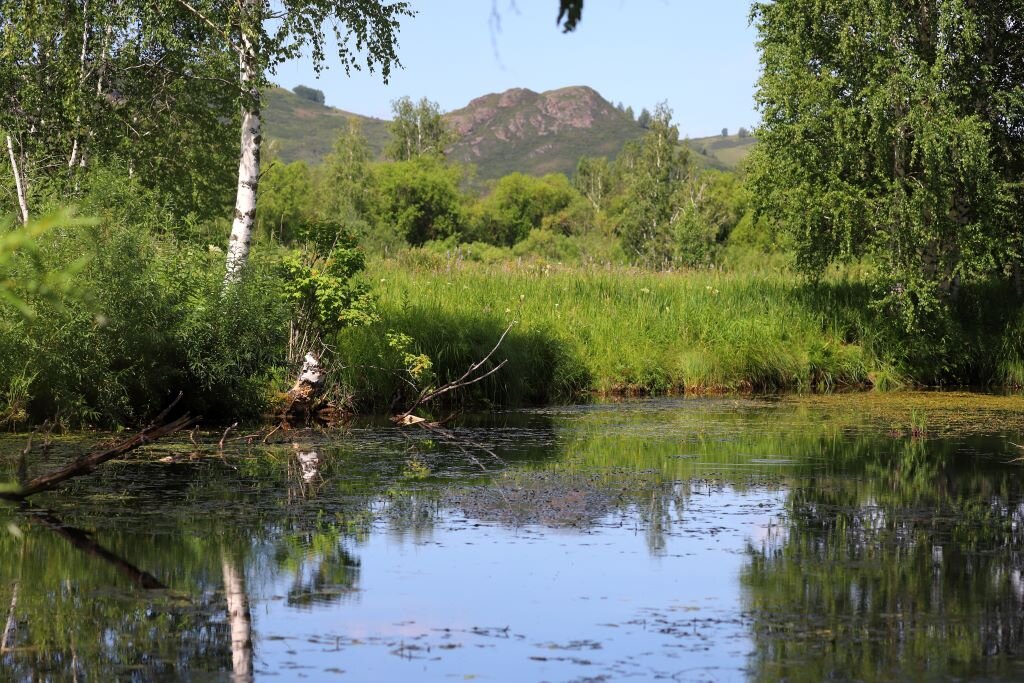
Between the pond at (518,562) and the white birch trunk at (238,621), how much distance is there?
0.06 ft

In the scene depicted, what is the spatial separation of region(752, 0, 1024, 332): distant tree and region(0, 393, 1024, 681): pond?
8.73 m

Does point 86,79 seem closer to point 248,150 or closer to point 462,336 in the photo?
point 248,150

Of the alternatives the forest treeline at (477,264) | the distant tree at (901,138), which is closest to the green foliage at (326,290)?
the forest treeline at (477,264)

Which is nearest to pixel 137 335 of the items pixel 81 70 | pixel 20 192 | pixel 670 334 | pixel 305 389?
pixel 305 389

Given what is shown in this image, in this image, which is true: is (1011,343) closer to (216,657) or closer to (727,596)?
(727,596)

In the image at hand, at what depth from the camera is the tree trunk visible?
1744 cm

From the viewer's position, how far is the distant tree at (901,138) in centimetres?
2155

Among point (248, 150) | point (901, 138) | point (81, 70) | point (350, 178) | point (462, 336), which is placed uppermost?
point (350, 178)

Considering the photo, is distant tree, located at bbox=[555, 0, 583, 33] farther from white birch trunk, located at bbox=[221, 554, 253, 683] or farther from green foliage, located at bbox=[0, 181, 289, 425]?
green foliage, located at bbox=[0, 181, 289, 425]

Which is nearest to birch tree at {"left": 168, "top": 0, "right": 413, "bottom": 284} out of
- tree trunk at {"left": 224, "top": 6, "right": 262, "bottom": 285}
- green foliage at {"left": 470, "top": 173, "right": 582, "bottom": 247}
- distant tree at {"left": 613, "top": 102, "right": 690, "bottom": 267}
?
tree trunk at {"left": 224, "top": 6, "right": 262, "bottom": 285}

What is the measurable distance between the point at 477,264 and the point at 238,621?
20.7 m

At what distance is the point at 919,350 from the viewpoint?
2244cm

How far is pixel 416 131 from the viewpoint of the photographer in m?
116

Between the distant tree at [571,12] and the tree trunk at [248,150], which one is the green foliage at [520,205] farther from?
the distant tree at [571,12]
